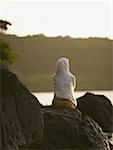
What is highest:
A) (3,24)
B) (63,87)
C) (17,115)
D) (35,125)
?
(3,24)

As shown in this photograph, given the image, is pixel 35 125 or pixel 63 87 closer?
pixel 35 125

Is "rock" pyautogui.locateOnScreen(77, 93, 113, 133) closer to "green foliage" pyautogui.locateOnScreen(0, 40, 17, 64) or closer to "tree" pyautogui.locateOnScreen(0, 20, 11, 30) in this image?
"green foliage" pyautogui.locateOnScreen(0, 40, 17, 64)

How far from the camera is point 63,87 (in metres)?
14.2

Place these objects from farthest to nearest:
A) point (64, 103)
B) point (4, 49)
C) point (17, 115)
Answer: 1. point (64, 103)
2. point (4, 49)
3. point (17, 115)

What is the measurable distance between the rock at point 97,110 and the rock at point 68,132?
6.55 meters

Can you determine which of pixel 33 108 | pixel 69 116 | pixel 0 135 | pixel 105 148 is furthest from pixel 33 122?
pixel 105 148

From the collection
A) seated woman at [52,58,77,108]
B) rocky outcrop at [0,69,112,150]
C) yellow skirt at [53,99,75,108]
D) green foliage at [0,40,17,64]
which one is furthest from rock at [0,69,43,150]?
seated woman at [52,58,77,108]

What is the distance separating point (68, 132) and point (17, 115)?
239 centimetres

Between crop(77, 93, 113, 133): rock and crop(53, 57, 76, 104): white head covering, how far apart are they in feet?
17.1

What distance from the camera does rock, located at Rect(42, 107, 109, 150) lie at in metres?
12.4

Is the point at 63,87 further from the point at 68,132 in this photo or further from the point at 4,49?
the point at 4,49

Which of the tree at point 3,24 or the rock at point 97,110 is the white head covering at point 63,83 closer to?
the tree at point 3,24

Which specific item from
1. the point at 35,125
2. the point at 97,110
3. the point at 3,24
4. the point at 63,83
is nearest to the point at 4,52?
the point at 3,24

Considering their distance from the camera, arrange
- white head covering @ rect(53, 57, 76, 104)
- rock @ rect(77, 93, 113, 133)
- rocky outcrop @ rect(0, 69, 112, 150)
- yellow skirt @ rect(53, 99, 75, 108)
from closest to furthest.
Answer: rocky outcrop @ rect(0, 69, 112, 150) → yellow skirt @ rect(53, 99, 75, 108) → white head covering @ rect(53, 57, 76, 104) → rock @ rect(77, 93, 113, 133)
